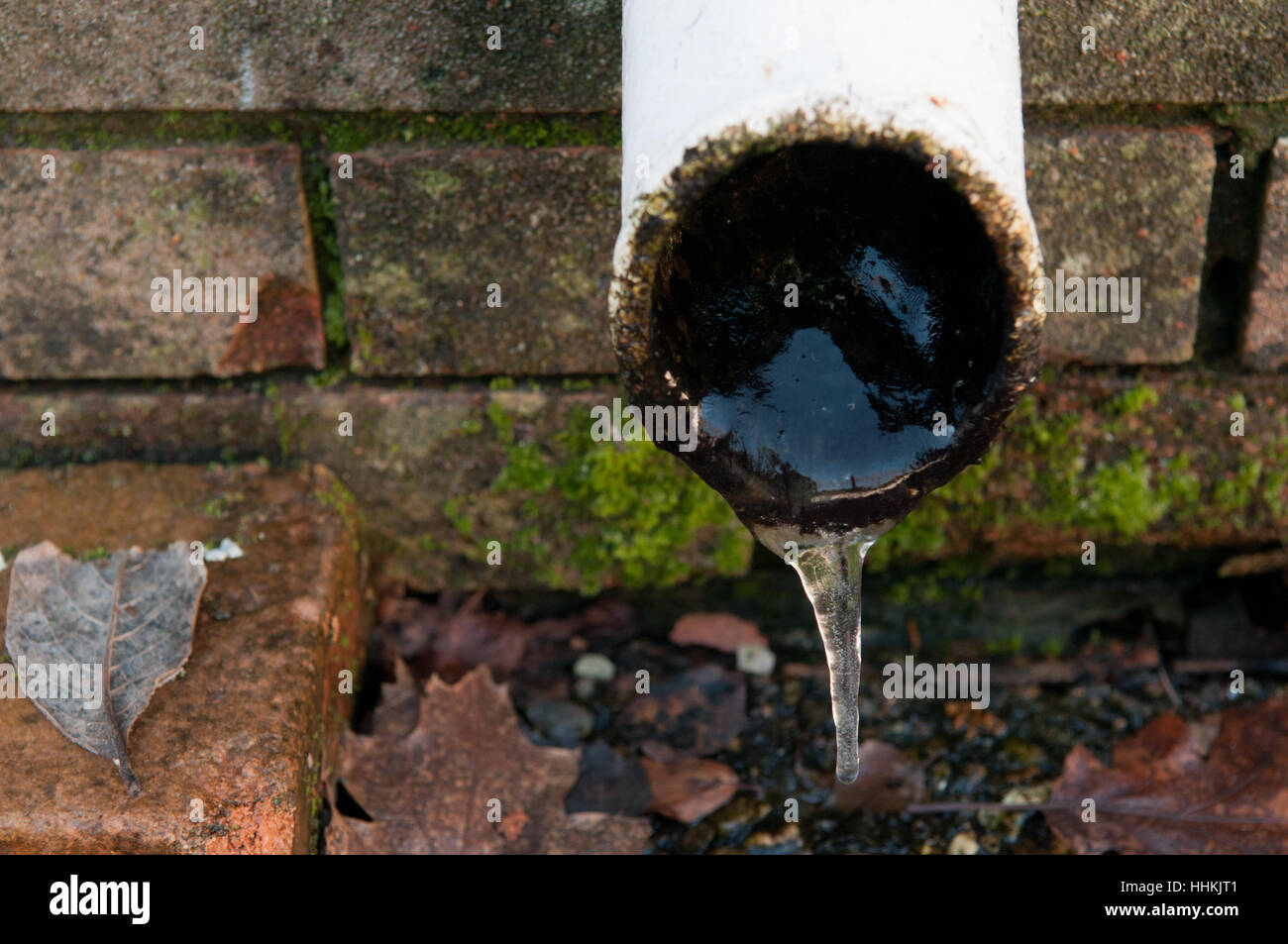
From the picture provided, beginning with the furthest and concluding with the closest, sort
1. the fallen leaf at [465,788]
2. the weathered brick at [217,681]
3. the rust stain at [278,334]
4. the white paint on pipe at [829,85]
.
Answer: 1. the rust stain at [278,334]
2. the fallen leaf at [465,788]
3. the weathered brick at [217,681]
4. the white paint on pipe at [829,85]

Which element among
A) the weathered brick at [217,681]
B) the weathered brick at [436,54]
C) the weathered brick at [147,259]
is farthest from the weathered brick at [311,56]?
the weathered brick at [217,681]

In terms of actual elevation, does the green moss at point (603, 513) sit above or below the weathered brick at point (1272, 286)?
below

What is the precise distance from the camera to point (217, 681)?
190 cm

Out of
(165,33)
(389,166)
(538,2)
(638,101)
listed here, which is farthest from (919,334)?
(165,33)

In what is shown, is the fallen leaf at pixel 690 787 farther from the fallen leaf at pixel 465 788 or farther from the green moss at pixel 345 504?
the green moss at pixel 345 504

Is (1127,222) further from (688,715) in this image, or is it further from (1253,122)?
(688,715)

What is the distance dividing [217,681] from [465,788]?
1.63 feet

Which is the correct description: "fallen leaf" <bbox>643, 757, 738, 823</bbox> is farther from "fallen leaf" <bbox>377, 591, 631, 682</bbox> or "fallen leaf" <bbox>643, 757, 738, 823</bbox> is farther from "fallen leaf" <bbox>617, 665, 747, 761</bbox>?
"fallen leaf" <bbox>377, 591, 631, 682</bbox>

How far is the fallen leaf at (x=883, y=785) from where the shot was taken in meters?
2.15

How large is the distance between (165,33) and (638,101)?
1091 mm

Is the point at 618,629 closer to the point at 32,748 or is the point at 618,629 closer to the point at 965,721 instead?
the point at 965,721

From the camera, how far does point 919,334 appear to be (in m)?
1.64

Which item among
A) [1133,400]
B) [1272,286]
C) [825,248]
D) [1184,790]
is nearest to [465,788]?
[825,248]

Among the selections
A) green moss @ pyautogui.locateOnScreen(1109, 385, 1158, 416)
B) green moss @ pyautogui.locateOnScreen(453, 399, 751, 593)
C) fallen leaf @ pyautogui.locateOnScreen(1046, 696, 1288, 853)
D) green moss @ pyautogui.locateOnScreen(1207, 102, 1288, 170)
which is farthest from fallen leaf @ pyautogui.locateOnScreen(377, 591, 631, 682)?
green moss @ pyautogui.locateOnScreen(1207, 102, 1288, 170)
